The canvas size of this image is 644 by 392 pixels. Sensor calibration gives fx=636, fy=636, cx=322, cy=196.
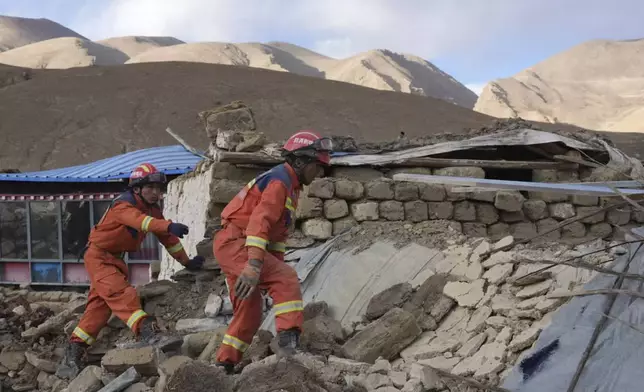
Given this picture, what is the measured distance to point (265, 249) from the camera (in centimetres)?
388

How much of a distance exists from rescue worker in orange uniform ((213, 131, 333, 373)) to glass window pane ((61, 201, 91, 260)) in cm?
956

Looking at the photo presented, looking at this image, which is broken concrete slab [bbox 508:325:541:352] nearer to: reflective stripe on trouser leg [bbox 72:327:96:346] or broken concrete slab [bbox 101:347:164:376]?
broken concrete slab [bbox 101:347:164:376]

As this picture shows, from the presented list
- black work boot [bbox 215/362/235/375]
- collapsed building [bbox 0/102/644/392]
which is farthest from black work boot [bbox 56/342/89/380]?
black work boot [bbox 215/362/235/375]

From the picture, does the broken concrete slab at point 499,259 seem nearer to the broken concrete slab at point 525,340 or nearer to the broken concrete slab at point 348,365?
the broken concrete slab at point 525,340

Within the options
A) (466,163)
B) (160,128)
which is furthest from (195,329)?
(160,128)

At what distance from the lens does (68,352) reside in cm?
545

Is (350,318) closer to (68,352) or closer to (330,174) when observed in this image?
(330,174)

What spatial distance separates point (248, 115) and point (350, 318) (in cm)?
385

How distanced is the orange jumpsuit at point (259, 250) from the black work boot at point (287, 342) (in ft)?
0.12

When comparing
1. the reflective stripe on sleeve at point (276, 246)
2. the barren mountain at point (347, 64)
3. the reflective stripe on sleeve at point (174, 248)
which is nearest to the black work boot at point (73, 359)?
the reflective stripe on sleeve at point (174, 248)

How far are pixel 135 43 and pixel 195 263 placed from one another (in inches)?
3580

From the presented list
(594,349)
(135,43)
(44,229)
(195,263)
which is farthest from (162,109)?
(135,43)

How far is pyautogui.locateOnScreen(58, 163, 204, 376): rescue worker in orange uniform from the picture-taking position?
16.9ft

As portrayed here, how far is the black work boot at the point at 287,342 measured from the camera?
150 inches
